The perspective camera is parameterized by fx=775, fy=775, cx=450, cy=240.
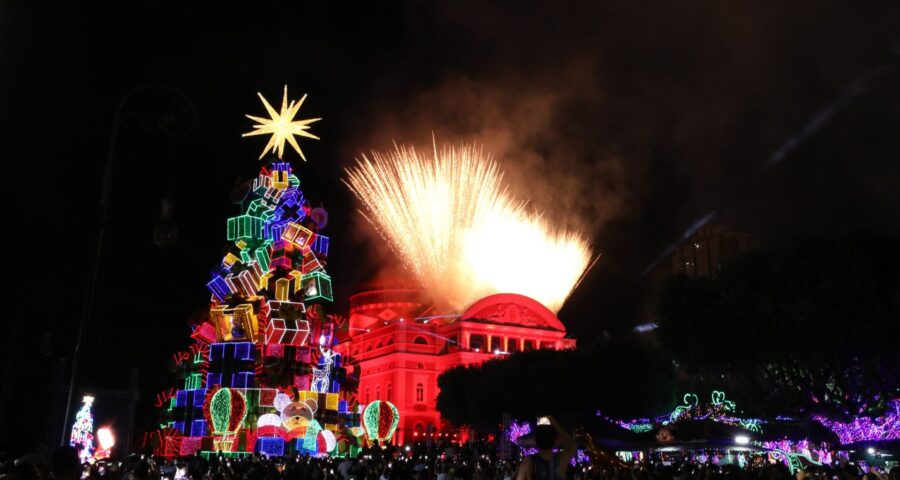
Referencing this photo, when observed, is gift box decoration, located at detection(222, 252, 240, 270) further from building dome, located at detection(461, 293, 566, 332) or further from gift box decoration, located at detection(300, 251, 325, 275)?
building dome, located at detection(461, 293, 566, 332)

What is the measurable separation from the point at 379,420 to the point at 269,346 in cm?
957

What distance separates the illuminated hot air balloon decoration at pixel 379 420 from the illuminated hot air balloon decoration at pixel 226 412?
31.3 ft

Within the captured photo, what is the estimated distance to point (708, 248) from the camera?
118m

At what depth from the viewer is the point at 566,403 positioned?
59.2m

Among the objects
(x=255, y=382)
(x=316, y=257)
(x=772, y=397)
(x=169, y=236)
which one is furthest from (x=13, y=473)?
(x=316, y=257)

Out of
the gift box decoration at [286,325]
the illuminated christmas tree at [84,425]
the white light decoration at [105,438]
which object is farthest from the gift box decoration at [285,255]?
the illuminated christmas tree at [84,425]

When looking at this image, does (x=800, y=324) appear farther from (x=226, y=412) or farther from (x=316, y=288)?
(x=226, y=412)

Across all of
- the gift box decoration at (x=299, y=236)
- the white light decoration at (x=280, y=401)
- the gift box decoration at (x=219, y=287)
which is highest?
the gift box decoration at (x=299, y=236)

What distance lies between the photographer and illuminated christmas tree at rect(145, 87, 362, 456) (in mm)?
46656

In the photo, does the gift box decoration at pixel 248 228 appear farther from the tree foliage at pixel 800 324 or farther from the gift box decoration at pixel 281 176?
the tree foliage at pixel 800 324

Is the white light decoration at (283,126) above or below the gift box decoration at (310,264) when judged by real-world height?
above

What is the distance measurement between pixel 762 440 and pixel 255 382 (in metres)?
29.2

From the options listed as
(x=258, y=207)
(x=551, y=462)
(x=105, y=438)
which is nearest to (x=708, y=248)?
(x=258, y=207)

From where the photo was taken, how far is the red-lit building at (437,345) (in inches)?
3526
